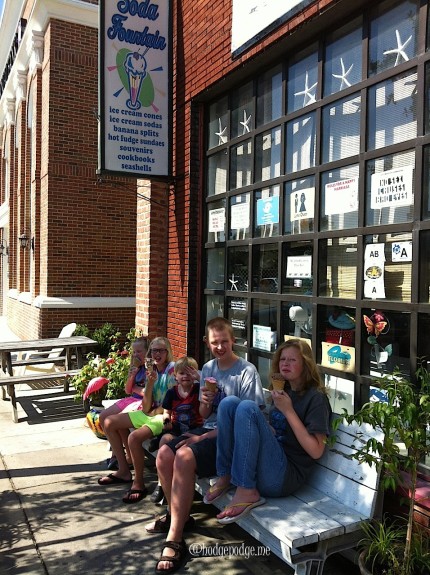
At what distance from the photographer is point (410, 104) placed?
333 cm

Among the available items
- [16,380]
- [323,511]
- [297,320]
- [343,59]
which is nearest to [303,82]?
[343,59]

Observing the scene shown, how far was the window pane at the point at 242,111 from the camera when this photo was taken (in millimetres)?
5047

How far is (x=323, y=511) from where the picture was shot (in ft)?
9.38

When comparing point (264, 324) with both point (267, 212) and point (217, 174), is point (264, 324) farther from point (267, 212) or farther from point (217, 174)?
point (217, 174)

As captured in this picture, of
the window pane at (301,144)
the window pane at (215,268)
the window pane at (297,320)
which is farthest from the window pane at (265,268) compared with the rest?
the window pane at (301,144)

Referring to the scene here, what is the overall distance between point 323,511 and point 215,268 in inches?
127

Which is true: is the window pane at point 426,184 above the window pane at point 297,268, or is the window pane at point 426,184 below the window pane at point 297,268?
above

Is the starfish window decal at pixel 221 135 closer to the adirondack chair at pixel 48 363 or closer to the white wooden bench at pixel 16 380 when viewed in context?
the white wooden bench at pixel 16 380

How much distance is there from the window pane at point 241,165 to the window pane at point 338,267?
136 centimetres

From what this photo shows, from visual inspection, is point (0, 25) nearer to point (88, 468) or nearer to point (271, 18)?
point (271, 18)

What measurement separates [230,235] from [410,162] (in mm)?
2330

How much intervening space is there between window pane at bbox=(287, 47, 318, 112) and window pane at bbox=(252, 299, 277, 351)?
1766mm

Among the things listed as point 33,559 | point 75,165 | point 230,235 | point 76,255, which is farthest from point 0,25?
point 33,559

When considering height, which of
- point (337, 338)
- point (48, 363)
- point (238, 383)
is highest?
point (337, 338)
